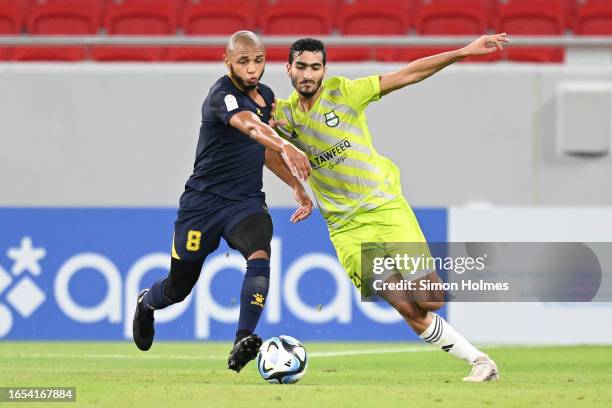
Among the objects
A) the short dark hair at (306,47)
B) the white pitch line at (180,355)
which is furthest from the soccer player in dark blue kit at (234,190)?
the white pitch line at (180,355)

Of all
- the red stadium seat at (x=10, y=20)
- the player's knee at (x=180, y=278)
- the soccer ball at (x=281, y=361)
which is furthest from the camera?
the red stadium seat at (x=10, y=20)

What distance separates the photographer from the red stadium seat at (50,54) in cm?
1250

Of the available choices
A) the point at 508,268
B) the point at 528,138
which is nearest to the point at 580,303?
the point at 508,268

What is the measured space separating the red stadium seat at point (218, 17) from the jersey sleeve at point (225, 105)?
6340 mm

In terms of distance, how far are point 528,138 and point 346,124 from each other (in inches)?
187

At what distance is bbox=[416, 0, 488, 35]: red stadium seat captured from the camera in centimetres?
1302

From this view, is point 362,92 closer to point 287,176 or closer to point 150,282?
point 287,176

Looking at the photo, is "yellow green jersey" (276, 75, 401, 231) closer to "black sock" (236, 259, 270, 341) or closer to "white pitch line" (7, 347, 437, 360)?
"black sock" (236, 259, 270, 341)

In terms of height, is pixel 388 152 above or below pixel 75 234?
above

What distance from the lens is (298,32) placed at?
13.1m

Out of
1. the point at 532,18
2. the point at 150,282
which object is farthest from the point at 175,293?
the point at 532,18

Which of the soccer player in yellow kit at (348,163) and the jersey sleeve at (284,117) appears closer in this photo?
the soccer player in yellow kit at (348,163)

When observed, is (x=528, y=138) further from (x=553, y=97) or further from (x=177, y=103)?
(x=177, y=103)

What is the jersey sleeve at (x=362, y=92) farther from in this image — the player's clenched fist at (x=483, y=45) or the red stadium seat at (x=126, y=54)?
the red stadium seat at (x=126, y=54)
